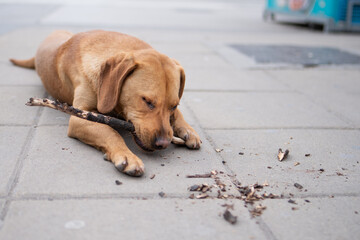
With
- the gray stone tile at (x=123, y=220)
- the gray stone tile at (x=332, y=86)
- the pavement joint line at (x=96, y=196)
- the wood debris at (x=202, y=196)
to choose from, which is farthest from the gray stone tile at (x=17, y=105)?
the gray stone tile at (x=332, y=86)

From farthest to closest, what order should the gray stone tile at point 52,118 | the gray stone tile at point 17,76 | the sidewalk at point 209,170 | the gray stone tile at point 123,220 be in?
the gray stone tile at point 17,76
the gray stone tile at point 52,118
the sidewalk at point 209,170
the gray stone tile at point 123,220

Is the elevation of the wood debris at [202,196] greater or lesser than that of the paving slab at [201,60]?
greater

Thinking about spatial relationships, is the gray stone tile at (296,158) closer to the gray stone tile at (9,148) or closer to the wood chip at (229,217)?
the wood chip at (229,217)

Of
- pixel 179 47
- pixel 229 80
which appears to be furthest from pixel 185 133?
pixel 179 47

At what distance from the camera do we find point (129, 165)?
278cm

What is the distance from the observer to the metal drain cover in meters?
7.27

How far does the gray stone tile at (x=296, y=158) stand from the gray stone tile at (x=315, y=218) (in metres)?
0.15

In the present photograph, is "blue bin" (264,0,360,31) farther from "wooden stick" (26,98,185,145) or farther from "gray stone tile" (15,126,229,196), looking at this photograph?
"wooden stick" (26,98,185,145)

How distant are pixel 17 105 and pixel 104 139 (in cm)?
163

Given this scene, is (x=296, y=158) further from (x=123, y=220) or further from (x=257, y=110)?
(x=123, y=220)

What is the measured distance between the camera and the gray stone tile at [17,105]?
3811mm

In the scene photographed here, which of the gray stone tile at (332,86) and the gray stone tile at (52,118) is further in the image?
the gray stone tile at (332,86)

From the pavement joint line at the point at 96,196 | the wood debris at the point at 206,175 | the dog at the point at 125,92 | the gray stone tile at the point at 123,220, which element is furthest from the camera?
the dog at the point at 125,92

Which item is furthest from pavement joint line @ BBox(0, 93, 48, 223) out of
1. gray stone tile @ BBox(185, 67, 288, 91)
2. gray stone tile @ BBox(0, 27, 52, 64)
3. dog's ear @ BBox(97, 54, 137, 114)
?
gray stone tile @ BBox(0, 27, 52, 64)
